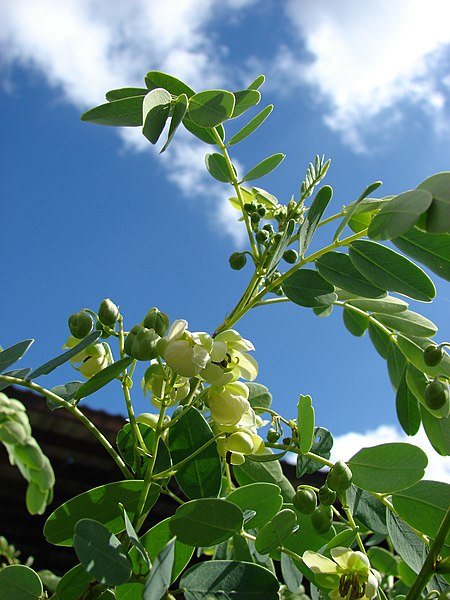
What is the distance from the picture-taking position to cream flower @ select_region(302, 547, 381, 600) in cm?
73

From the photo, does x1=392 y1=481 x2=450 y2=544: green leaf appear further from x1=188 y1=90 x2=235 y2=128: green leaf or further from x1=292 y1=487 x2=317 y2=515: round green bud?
x1=188 y1=90 x2=235 y2=128: green leaf

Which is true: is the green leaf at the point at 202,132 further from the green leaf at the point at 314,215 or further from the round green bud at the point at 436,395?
the round green bud at the point at 436,395

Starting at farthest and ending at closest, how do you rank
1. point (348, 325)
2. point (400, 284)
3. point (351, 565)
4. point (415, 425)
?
point (348, 325) < point (415, 425) < point (400, 284) < point (351, 565)

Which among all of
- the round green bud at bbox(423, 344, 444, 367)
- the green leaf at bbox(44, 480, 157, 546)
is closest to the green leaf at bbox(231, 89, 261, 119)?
the round green bud at bbox(423, 344, 444, 367)

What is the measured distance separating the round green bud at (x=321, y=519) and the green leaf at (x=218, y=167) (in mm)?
514

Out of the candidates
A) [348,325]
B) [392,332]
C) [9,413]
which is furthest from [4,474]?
[9,413]

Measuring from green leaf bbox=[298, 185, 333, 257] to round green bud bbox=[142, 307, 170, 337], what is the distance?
205mm

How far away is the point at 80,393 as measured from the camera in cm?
79

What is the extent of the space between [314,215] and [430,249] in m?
0.16

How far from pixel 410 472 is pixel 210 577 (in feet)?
0.83

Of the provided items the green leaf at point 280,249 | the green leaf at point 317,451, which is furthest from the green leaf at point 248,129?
the green leaf at point 317,451

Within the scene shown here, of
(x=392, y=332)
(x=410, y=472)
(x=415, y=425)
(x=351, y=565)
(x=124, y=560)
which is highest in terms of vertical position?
(x=392, y=332)

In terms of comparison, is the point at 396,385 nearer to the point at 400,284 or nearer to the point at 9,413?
the point at 400,284

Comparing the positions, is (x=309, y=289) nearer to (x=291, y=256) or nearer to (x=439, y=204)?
(x=291, y=256)
